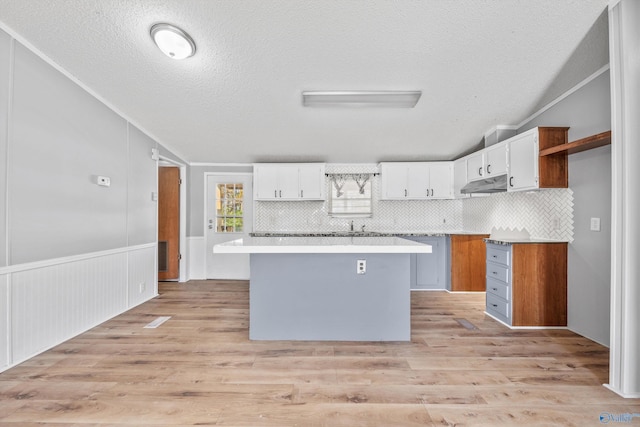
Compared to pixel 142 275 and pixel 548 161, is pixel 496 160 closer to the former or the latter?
pixel 548 161

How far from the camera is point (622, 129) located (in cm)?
186

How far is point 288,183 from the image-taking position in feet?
16.7

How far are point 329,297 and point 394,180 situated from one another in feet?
9.94

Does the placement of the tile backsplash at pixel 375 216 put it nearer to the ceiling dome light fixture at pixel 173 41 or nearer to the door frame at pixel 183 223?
the door frame at pixel 183 223

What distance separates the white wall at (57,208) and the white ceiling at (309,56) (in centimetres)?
32

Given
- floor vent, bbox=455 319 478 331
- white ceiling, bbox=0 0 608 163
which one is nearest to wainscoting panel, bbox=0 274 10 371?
white ceiling, bbox=0 0 608 163

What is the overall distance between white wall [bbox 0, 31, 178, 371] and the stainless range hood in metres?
4.65

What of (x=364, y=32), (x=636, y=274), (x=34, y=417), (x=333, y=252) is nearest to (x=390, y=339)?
(x=333, y=252)

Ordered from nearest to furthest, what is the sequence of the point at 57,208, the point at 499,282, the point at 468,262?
1. the point at 57,208
2. the point at 499,282
3. the point at 468,262

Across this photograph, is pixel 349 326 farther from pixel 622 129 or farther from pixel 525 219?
pixel 525 219

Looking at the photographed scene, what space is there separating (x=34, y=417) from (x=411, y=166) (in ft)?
16.9

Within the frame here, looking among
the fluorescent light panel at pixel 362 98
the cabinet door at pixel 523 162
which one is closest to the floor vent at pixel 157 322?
the fluorescent light panel at pixel 362 98

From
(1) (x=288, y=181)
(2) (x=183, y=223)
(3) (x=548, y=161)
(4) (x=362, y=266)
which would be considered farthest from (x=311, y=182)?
(3) (x=548, y=161)

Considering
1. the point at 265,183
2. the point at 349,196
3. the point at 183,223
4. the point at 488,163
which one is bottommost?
the point at 183,223
